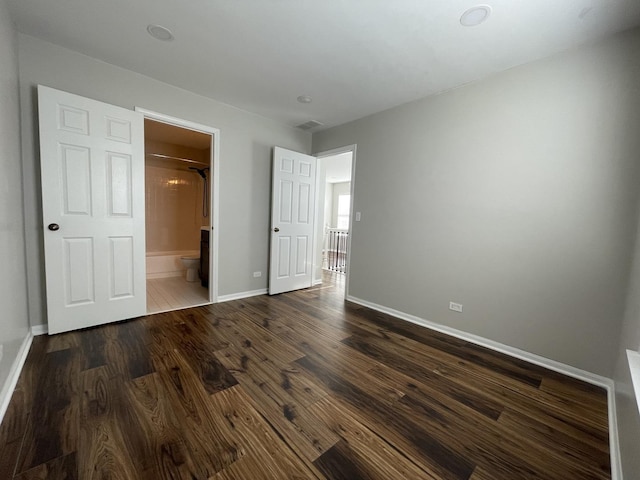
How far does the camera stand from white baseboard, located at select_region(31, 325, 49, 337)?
2168 mm

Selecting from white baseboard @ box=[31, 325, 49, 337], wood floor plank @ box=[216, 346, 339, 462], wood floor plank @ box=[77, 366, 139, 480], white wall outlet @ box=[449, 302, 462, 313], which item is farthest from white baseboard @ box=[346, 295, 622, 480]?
white baseboard @ box=[31, 325, 49, 337]

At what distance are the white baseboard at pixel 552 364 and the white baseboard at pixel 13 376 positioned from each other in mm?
2983

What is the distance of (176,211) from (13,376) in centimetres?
394

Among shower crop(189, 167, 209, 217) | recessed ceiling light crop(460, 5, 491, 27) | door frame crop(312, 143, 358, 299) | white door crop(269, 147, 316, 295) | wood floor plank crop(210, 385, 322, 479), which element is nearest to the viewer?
wood floor plank crop(210, 385, 322, 479)

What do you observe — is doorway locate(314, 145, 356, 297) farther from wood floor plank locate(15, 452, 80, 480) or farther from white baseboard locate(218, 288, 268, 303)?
wood floor plank locate(15, 452, 80, 480)

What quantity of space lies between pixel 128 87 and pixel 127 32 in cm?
70

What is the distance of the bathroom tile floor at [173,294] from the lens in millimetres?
3045

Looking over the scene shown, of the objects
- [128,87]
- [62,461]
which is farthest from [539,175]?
[128,87]

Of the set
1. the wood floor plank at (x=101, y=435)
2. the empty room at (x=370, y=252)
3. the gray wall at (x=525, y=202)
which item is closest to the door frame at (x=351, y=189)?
the empty room at (x=370, y=252)

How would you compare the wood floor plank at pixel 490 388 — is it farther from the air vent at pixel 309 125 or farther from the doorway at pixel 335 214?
the air vent at pixel 309 125

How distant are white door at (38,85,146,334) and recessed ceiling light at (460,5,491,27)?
9.23ft

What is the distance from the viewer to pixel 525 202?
6.97ft

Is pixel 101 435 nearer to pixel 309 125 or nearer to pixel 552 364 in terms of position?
pixel 552 364

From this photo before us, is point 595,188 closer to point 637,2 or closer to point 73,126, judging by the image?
point 637,2
